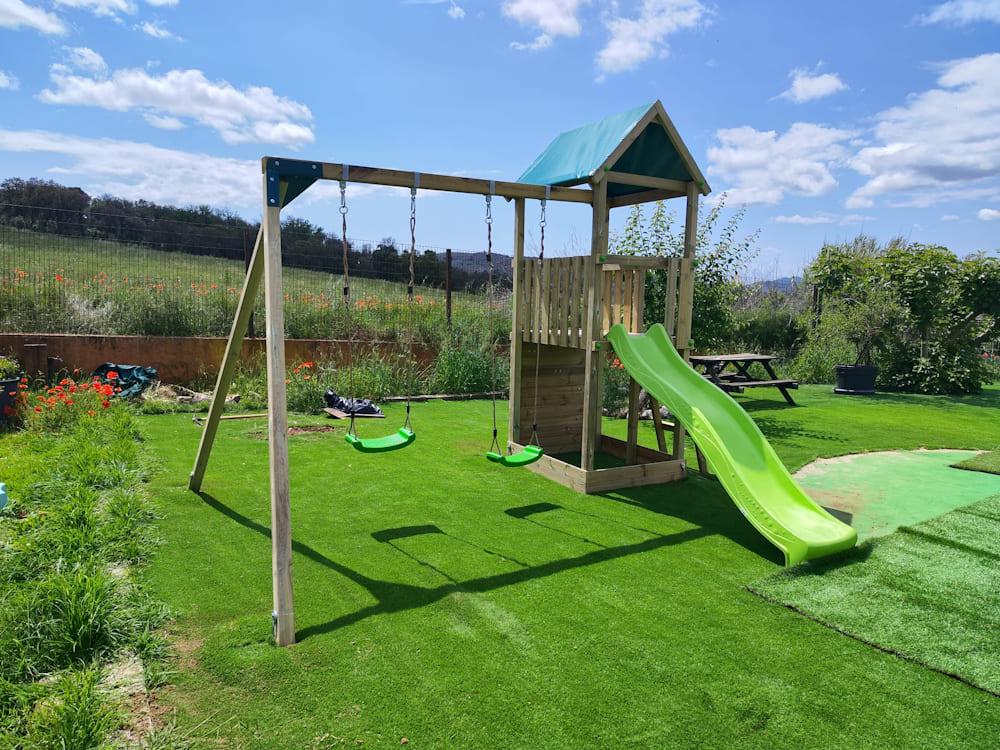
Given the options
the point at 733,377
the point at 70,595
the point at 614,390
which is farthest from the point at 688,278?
the point at 733,377

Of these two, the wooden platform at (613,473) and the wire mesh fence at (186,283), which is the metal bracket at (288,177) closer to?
the wooden platform at (613,473)

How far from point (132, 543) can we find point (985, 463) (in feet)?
28.3

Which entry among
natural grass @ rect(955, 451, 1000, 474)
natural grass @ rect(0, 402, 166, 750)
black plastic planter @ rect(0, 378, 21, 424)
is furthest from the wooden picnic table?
black plastic planter @ rect(0, 378, 21, 424)

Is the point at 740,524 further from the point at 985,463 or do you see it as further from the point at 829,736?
the point at 985,463

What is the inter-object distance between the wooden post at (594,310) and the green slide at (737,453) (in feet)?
0.66

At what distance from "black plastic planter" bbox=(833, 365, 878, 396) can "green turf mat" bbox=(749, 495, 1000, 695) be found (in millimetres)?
8858

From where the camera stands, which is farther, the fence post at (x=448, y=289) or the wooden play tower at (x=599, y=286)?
the fence post at (x=448, y=289)

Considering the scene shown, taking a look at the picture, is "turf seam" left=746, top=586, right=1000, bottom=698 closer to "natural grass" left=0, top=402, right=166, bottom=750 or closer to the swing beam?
the swing beam

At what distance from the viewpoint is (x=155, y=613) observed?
352 centimetres

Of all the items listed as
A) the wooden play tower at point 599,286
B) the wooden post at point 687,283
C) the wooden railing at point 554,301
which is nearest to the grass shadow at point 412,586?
the wooden play tower at point 599,286

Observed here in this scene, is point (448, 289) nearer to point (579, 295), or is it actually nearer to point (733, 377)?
point (733, 377)

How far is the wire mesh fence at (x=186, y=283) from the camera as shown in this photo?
11.1 meters

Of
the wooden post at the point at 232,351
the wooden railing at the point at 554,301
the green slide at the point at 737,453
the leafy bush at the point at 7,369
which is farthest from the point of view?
the leafy bush at the point at 7,369

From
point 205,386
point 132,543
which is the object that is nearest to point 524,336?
point 132,543
